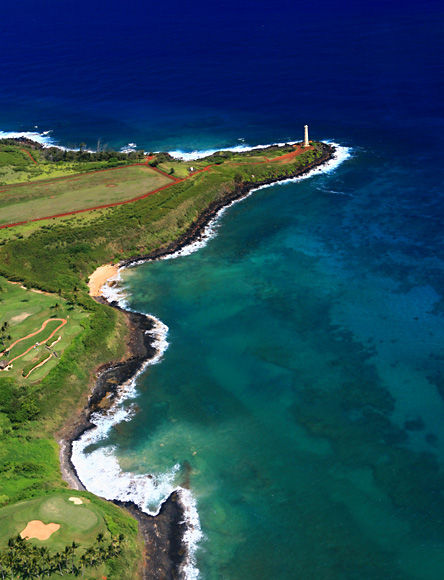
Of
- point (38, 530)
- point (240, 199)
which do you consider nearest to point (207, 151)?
point (240, 199)

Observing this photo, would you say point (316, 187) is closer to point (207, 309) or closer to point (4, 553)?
point (207, 309)

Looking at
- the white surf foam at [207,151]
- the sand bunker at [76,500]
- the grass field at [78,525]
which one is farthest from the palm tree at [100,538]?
the white surf foam at [207,151]

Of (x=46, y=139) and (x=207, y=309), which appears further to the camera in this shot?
(x=46, y=139)

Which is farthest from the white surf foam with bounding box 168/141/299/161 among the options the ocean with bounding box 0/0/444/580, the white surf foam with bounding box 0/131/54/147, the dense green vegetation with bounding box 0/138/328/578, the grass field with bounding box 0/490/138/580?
the grass field with bounding box 0/490/138/580

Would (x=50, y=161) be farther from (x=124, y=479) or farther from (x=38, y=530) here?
(x=38, y=530)

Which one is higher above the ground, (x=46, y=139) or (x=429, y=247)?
(x=46, y=139)

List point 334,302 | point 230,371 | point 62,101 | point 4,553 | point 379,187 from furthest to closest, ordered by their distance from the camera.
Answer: point 62,101 → point 379,187 → point 334,302 → point 230,371 → point 4,553

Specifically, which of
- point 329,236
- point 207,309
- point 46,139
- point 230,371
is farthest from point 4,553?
point 46,139
